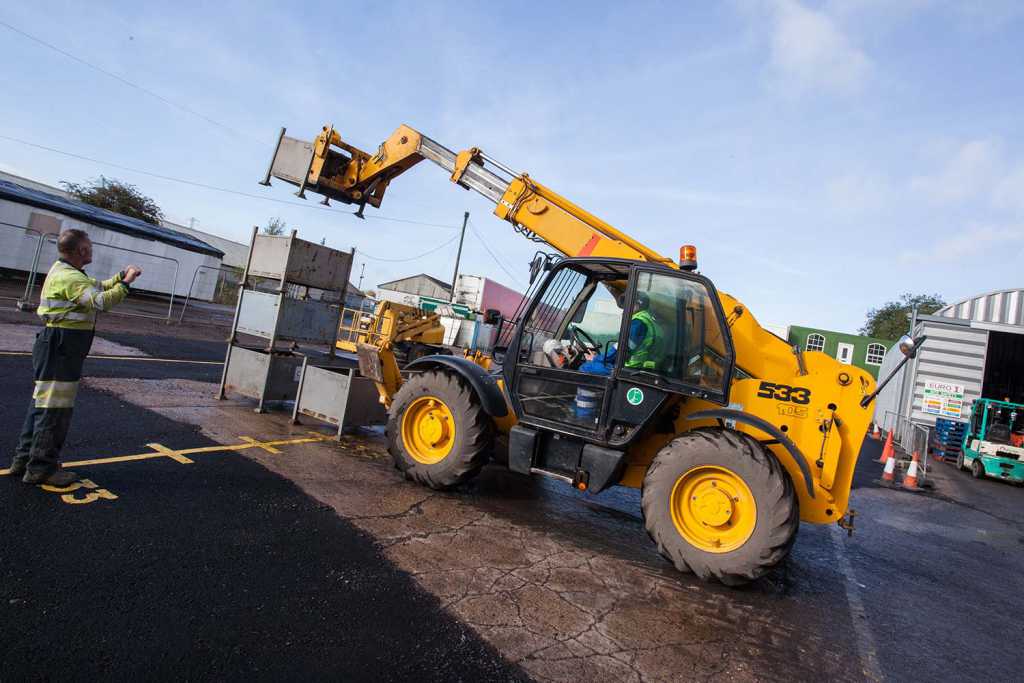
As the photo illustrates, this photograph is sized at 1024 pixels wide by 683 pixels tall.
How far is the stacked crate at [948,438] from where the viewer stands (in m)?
14.9

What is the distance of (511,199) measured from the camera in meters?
6.05

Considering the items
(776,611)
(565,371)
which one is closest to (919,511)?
(776,611)

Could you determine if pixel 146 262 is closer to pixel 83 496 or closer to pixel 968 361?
pixel 83 496

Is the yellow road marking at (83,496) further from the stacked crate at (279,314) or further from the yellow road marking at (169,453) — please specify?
the stacked crate at (279,314)

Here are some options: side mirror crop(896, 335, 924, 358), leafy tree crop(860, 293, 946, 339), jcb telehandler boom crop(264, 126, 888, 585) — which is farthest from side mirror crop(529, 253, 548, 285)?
leafy tree crop(860, 293, 946, 339)

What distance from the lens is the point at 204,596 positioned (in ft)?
9.39

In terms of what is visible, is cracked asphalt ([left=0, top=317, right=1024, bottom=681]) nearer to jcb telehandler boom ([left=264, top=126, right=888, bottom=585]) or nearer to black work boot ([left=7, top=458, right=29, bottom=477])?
black work boot ([left=7, top=458, right=29, bottom=477])

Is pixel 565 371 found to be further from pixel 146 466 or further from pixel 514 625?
pixel 146 466

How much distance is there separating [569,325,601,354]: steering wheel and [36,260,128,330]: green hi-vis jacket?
3409 mm

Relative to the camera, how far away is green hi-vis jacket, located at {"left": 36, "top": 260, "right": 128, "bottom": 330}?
384 centimetres

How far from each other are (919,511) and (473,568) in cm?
752

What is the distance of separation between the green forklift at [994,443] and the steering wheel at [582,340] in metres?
12.5

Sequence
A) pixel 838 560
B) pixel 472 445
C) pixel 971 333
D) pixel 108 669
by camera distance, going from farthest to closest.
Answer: pixel 971 333, pixel 838 560, pixel 472 445, pixel 108 669

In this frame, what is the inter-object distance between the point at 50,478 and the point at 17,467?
9.9 inches
